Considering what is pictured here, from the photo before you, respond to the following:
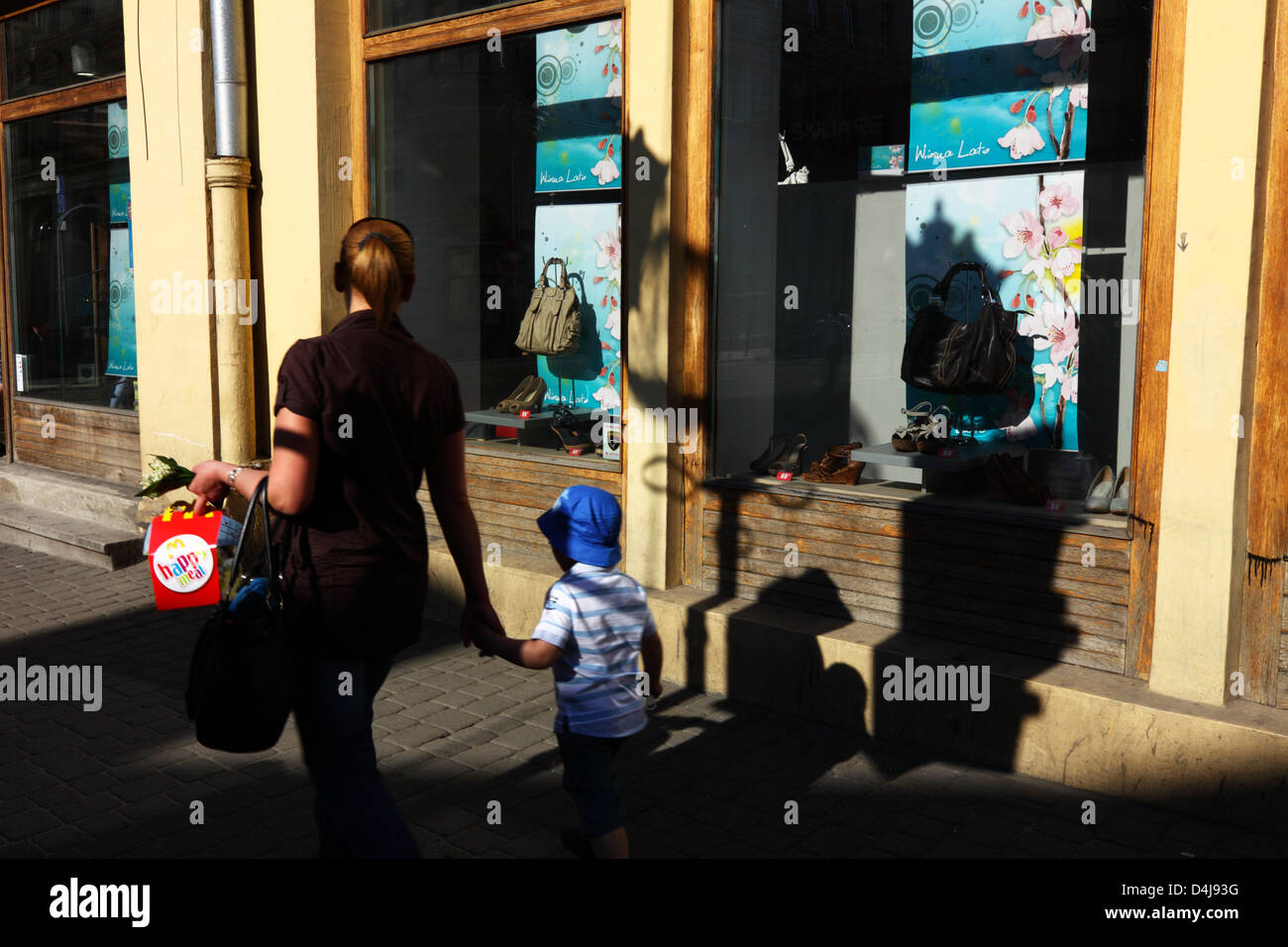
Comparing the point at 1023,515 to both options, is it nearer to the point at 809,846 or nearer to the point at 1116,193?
the point at 1116,193

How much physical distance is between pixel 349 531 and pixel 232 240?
582 cm

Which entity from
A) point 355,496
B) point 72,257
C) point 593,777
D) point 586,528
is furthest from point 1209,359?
point 72,257

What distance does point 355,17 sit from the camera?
25.6 ft

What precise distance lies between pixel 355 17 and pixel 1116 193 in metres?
4.87

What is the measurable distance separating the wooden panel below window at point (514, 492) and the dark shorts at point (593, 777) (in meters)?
3.28

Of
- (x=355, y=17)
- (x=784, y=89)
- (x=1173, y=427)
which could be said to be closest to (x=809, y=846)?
(x=1173, y=427)

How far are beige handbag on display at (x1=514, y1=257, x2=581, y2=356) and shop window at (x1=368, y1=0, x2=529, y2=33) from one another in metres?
1.53

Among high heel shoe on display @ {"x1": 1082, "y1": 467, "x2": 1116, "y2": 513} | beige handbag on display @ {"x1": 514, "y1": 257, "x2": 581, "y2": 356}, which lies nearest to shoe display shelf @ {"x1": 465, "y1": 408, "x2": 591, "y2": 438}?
beige handbag on display @ {"x1": 514, "y1": 257, "x2": 581, "y2": 356}

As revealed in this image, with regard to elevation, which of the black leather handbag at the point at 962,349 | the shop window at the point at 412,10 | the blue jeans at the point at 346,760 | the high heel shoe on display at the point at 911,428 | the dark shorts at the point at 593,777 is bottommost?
the dark shorts at the point at 593,777

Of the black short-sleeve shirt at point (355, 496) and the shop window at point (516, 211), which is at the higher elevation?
the shop window at point (516, 211)

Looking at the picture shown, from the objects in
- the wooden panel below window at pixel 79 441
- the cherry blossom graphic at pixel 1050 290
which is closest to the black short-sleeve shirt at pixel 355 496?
the cherry blossom graphic at pixel 1050 290

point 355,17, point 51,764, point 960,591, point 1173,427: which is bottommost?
point 51,764

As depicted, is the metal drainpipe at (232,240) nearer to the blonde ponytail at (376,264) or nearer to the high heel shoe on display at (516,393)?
the high heel shoe on display at (516,393)

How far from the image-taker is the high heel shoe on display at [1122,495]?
198 inches
